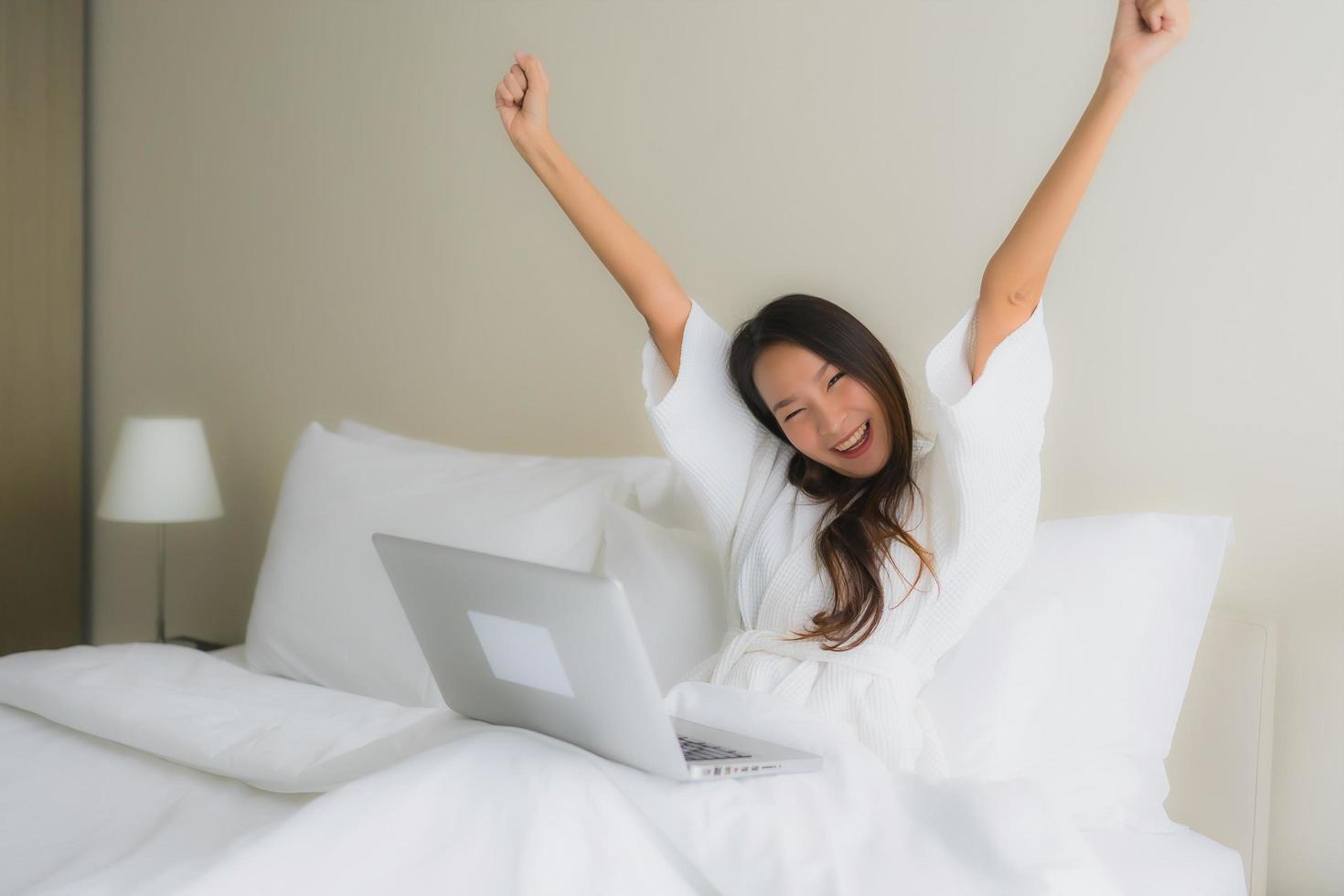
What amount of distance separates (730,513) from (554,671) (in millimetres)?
637

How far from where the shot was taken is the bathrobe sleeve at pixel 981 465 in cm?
134

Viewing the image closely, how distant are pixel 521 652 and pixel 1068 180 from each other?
2.58 feet

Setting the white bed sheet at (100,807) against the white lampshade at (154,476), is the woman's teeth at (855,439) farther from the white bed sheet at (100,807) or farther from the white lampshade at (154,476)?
the white lampshade at (154,476)

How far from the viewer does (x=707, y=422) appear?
1650mm

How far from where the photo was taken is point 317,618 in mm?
Answer: 1949

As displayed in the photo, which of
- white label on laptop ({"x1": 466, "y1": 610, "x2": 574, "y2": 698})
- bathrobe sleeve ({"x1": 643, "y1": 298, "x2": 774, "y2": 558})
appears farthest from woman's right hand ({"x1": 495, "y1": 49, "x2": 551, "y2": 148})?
white label on laptop ({"x1": 466, "y1": 610, "x2": 574, "y2": 698})

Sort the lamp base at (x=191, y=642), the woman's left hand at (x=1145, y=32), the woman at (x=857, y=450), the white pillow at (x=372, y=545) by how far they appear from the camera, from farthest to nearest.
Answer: the lamp base at (x=191, y=642), the white pillow at (x=372, y=545), the woman at (x=857, y=450), the woman's left hand at (x=1145, y=32)

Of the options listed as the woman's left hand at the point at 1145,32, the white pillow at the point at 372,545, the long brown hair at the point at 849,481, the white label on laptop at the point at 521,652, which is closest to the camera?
the white label on laptop at the point at 521,652

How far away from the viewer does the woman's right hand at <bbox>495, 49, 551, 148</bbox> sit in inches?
64.1

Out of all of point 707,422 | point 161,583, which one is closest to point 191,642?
point 161,583

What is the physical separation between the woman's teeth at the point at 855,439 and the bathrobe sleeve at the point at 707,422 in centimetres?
19

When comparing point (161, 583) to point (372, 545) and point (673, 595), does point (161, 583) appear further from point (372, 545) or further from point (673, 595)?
point (673, 595)

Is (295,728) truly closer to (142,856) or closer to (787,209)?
(142,856)

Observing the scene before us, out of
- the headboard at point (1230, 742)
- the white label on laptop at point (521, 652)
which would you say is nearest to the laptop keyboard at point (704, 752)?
the white label on laptop at point (521, 652)
